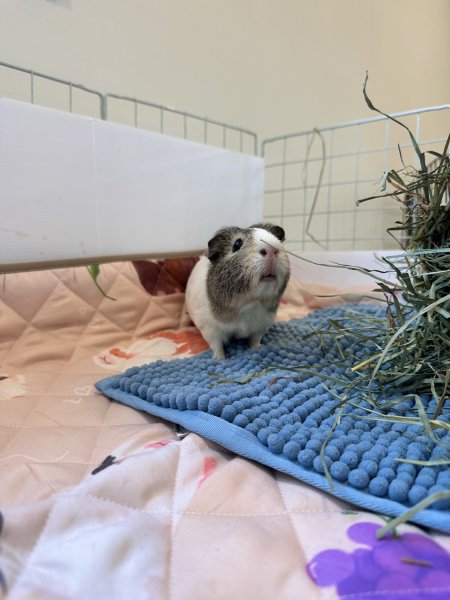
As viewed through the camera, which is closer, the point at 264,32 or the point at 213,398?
the point at 213,398

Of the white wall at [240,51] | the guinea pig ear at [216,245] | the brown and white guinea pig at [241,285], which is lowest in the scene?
the brown and white guinea pig at [241,285]

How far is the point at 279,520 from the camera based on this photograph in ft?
1.48

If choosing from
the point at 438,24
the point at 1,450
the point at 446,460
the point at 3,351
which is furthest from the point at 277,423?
the point at 438,24

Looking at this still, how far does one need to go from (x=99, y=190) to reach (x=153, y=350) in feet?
1.68

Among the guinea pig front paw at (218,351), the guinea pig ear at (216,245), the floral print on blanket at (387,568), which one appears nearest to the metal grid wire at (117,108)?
the guinea pig ear at (216,245)

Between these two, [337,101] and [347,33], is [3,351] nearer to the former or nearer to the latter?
[337,101]

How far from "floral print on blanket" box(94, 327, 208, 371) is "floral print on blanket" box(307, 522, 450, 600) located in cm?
71

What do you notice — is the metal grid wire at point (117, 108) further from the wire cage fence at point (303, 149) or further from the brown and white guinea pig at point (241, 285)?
the brown and white guinea pig at point (241, 285)

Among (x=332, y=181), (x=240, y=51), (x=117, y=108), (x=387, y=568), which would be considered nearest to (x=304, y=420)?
(x=387, y=568)

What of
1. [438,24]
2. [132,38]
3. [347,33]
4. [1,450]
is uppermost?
[438,24]

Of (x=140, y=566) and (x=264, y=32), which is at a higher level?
(x=264, y=32)

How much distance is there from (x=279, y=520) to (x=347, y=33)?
2.69 m

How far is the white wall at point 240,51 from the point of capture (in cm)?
126

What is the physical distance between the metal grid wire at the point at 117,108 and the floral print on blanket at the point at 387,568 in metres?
1.26
